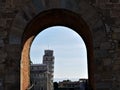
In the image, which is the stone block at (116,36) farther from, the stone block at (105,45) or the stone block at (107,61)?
the stone block at (107,61)

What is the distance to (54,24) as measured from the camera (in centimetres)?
1244

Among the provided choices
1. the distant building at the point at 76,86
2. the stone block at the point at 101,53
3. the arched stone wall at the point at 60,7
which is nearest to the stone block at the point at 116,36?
the arched stone wall at the point at 60,7

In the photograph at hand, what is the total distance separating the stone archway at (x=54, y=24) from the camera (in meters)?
10.7

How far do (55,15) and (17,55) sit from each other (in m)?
2.11

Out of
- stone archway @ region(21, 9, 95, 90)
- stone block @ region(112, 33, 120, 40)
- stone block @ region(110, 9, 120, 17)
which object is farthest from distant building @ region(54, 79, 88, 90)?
stone block @ region(110, 9, 120, 17)

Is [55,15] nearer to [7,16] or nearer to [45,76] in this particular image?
[7,16]

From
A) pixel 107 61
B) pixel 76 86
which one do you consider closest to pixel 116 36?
pixel 107 61

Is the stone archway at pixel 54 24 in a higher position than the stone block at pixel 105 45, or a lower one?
higher

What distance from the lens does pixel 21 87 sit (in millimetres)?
10422

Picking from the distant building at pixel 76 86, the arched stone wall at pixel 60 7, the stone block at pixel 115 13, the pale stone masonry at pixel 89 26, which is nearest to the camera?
the pale stone masonry at pixel 89 26

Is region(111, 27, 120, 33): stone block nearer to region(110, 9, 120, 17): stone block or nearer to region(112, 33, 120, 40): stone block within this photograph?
region(112, 33, 120, 40): stone block

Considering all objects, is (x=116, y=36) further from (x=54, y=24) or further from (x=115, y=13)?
(x=54, y=24)

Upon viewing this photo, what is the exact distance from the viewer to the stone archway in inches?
420

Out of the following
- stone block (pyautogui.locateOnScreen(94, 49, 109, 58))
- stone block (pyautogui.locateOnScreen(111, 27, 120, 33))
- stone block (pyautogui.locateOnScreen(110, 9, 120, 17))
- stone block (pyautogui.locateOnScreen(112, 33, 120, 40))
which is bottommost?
stone block (pyautogui.locateOnScreen(94, 49, 109, 58))
